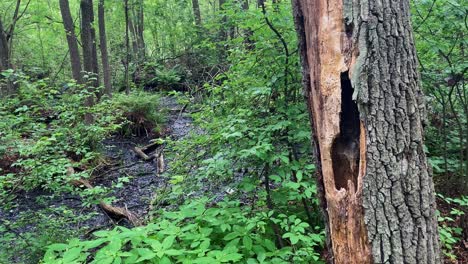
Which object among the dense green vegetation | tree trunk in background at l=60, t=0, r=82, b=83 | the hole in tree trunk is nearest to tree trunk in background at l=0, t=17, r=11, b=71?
tree trunk in background at l=60, t=0, r=82, b=83

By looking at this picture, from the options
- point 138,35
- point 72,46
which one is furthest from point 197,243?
point 138,35

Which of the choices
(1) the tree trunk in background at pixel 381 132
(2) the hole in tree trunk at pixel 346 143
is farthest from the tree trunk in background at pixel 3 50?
(2) the hole in tree trunk at pixel 346 143

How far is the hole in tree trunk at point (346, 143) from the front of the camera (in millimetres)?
1849

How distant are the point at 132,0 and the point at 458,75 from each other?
10310 mm

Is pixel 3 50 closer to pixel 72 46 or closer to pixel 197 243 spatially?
pixel 72 46

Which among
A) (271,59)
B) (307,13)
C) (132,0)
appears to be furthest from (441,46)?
(132,0)

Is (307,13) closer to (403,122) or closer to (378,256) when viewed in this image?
(403,122)

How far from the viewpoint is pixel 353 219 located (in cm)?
182

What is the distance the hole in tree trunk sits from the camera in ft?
6.07

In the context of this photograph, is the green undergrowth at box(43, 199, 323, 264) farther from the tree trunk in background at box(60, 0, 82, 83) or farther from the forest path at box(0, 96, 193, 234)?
the tree trunk in background at box(60, 0, 82, 83)

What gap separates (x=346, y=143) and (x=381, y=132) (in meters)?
0.22

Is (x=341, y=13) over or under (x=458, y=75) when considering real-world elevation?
over

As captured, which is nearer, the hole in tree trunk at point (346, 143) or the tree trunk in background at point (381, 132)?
the tree trunk in background at point (381, 132)

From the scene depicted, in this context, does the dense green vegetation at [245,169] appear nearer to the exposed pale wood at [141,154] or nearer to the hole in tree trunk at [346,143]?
the hole in tree trunk at [346,143]
